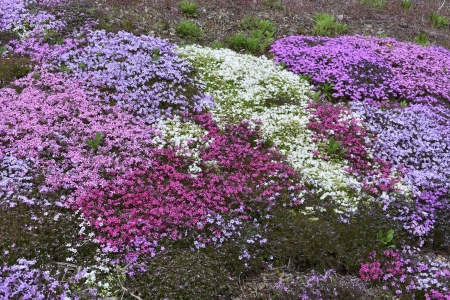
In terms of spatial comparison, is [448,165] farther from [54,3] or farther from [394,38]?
[54,3]

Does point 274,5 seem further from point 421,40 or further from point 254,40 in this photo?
point 421,40

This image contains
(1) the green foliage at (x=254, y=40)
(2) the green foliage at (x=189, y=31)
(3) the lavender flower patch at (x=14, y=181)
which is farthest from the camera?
(2) the green foliage at (x=189, y=31)

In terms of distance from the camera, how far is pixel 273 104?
33.3 ft

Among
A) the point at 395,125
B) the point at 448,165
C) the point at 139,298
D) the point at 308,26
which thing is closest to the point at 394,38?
the point at 308,26

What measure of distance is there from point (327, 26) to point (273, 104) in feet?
20.1

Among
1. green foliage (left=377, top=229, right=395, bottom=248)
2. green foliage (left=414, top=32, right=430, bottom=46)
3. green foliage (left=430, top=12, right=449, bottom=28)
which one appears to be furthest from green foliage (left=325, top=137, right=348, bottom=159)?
green foliage (left=430, top=12, right=449, bottom=28)

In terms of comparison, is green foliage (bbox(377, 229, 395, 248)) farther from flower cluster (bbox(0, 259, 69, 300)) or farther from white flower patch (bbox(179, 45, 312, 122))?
flower cluster (bbox(0, 259, 69, 300))

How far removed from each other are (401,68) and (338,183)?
6.10 metres

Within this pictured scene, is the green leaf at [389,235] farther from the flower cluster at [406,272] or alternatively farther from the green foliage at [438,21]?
the green foliage at [438,21]

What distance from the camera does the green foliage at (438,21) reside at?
17.2 m

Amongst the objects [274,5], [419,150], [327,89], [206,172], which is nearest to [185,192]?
[206,172]

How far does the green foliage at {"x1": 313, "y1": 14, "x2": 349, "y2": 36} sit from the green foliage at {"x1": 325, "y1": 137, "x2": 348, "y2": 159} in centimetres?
683

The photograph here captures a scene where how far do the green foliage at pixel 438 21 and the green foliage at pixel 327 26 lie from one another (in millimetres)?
5101

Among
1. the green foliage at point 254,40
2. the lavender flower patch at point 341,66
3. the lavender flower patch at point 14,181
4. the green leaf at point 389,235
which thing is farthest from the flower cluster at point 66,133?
the green foliage at point 254,40
